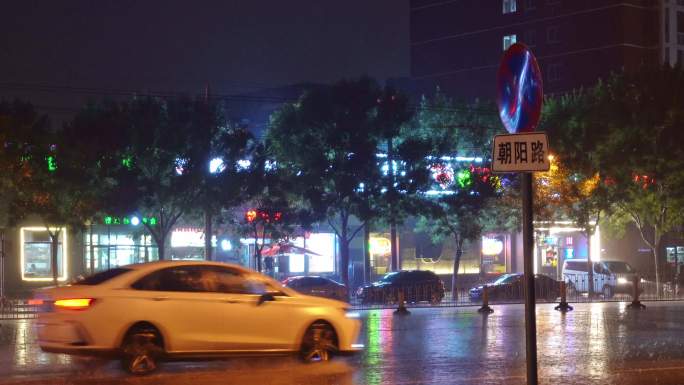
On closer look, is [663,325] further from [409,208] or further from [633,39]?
[633,39]

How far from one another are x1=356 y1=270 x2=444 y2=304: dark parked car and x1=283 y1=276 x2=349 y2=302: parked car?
1.06 m

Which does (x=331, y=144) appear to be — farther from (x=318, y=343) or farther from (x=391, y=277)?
(x=318, y=343)

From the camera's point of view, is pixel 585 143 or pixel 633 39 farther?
pixel 633 39

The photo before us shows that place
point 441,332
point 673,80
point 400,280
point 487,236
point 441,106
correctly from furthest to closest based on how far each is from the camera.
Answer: point 487,236 < point 441,106 < point 673,80 < point 400,280 < point 441,332

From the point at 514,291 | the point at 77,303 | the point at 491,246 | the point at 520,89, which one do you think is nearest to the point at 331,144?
the point at 514,291

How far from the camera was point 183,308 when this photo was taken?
1253cm

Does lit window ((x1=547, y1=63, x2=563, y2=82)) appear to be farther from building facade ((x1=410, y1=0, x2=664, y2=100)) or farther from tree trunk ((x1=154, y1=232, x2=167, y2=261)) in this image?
tree trunk ((x1=154, y1=232, x2=167, y2=261))

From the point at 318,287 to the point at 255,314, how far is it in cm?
2320

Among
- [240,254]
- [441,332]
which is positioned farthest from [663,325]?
[240,254]

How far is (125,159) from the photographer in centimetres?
3506

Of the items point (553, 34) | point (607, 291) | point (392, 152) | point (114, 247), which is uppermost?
point (553, 34)

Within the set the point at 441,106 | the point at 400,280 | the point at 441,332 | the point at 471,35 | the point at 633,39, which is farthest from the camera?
the point at 471,35

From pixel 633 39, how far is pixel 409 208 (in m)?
38.2

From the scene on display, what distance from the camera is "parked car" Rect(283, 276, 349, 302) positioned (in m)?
35.7
